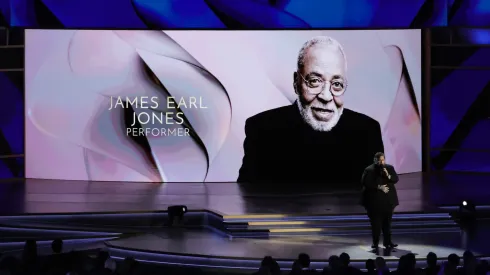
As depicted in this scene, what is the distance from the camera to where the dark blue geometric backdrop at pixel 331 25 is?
1609 centimetres

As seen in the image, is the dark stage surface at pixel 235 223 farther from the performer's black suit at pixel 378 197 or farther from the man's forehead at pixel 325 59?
the man's forehead at pixel 325 59

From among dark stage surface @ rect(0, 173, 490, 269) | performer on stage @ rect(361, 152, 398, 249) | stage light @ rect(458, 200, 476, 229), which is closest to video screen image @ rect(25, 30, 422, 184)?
dark stage surface @ rect(0, 173, 490, 269)

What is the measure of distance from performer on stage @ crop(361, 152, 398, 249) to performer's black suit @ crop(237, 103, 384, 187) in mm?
5221

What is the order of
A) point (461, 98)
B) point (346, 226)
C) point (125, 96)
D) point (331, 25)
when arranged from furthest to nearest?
1. point (461, 98)
2. point (331, 25)
3. point (125, 96)
4. point (346, 226)

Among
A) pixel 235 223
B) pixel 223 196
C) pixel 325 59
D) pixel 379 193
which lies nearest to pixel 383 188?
pixel 379 193

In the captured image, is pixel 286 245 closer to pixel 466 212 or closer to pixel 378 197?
pixel 378 197

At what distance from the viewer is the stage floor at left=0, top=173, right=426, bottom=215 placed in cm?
1288

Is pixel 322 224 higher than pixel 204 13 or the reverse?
the reverse

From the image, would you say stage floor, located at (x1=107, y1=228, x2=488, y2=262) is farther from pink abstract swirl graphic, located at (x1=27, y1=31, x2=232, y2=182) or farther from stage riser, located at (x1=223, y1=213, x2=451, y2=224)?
pink abstract swirl graphic, located at (x1=27, y1=31, x2=232, y2=182)

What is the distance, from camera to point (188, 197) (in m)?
14.3

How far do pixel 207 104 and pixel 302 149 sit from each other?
5.78ft

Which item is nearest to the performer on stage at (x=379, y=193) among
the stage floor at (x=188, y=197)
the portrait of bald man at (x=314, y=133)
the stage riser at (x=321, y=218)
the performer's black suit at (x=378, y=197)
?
the performer's black suit at (x=378, y=197)

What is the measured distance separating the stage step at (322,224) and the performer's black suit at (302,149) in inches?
151

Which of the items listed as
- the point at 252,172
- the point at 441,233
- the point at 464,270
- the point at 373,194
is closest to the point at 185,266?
the point at 373,194
